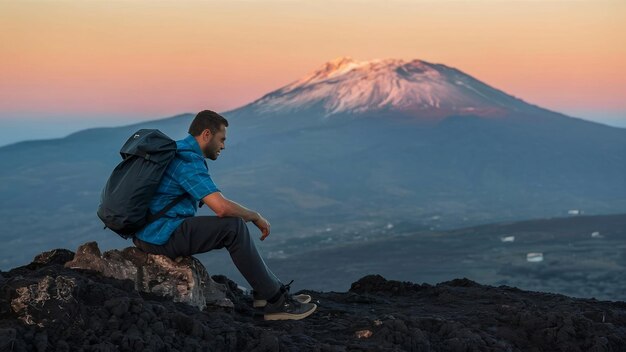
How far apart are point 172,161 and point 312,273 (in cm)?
9853

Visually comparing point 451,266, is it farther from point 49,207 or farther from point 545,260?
point 49,207

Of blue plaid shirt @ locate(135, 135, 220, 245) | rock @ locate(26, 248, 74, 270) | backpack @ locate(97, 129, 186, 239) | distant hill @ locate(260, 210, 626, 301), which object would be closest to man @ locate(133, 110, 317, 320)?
blue plaid shirt @ locate(135, 135, 220, 245)

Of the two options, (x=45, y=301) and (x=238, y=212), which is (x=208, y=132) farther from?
(x=45, y=301)

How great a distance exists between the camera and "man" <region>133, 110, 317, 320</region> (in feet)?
23.5

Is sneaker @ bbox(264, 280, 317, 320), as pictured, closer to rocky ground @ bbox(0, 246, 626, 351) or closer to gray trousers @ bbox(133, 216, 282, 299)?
rocky ground @ bbox(0, 246, 626, 351)

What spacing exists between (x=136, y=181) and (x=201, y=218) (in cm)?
55

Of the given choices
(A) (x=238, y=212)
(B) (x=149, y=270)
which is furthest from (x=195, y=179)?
(B) (x=149, y=270)

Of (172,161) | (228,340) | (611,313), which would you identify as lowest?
(611,313)

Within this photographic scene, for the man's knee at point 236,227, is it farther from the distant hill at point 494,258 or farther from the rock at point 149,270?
the distant hill at point 494,258

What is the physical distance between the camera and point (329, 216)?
16750cm

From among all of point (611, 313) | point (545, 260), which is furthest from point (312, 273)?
point (611, 313)

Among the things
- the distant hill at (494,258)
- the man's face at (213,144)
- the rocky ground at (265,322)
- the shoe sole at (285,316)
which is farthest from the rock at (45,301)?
the distant hill at (494,258)

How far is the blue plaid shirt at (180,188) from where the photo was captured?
7.14 metres

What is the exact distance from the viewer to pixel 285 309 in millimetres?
7758
